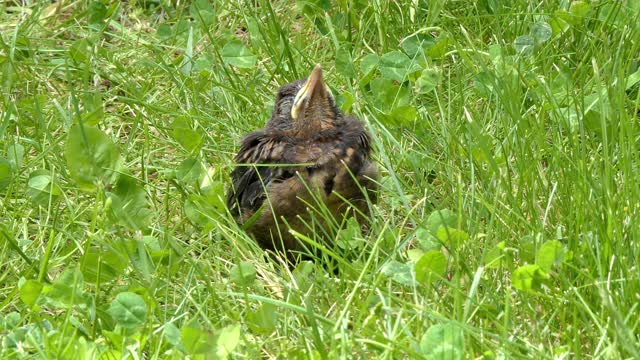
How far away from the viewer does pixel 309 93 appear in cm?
412

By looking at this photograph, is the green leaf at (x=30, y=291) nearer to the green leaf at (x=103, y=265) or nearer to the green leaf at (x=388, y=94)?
the green leaf at (x=103, y=265)

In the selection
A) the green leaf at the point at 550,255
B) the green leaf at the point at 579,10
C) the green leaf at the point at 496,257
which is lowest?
the green leaf at the point at 496,257

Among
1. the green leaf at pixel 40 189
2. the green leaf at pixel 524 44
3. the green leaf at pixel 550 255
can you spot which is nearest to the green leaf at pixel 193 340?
the green leaf at pixel 550 255

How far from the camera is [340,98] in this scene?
15.4 ft

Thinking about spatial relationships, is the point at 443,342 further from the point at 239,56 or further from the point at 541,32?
the point at 239,56

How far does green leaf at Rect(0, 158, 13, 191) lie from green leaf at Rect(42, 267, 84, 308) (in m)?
1.03

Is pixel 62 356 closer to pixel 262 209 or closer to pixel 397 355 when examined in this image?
pixel 397 355

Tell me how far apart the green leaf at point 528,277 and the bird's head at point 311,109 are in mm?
1235

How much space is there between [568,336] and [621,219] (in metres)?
0.38

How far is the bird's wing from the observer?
3.99 m

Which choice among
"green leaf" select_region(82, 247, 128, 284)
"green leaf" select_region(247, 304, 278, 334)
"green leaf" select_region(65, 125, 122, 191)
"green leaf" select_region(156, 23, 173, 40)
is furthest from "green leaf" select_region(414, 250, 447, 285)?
"green leaf" select_region(156, 23, 173, 40)

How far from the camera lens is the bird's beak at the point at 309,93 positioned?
4121mm

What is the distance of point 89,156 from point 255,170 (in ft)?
2.24

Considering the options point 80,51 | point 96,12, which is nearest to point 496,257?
point 80,51
